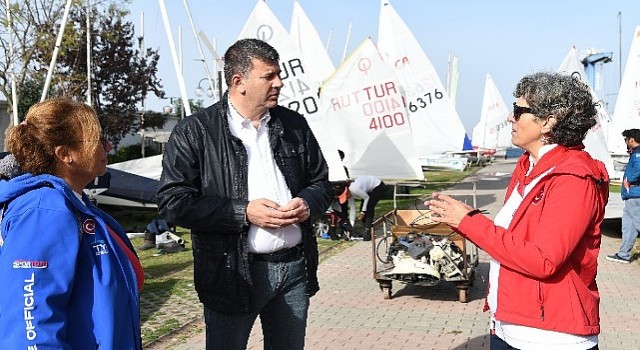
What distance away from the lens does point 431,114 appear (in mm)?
24250

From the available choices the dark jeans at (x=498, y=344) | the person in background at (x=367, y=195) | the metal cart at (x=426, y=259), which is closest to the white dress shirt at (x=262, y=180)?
the dark jeans at (x=498, y=344)

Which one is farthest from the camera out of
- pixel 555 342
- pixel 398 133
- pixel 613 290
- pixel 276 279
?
pixel 398 133

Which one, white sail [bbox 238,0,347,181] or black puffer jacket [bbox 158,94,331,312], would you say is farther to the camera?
white sail [bbox 238,0,347,181]

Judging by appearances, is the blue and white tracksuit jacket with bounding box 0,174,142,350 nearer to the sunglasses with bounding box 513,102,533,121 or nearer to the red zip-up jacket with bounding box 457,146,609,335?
the red zip-up jacket with bounding box 457,146,609,335

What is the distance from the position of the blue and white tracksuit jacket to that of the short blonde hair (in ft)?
0.21

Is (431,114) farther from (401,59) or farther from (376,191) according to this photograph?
(376,191)

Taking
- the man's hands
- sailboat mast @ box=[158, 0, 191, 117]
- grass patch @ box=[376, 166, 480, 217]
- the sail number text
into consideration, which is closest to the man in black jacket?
the man's hands

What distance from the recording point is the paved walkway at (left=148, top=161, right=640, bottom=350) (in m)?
5.93

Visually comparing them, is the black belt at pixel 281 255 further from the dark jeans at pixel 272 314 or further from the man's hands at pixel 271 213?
the man's hands at pixel 271 213

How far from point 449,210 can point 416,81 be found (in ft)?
71.7

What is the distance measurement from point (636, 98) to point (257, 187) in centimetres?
1934

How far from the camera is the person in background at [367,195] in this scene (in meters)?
12.4

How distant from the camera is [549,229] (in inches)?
99.1

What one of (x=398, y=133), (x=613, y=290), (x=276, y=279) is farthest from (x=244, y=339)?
(x=398, y=133)
